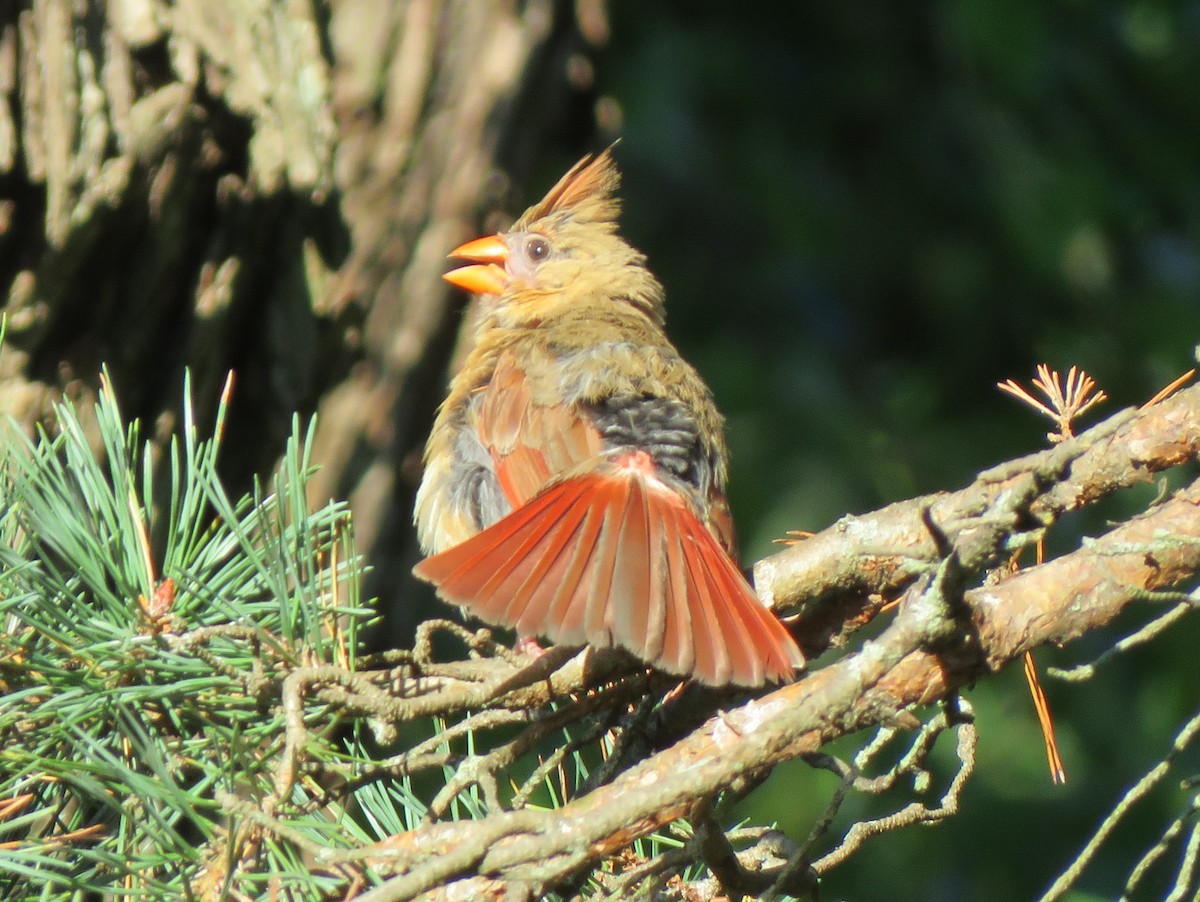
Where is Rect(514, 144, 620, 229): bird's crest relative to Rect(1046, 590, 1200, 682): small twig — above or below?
above

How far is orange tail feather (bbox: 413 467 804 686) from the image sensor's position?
6.77ft

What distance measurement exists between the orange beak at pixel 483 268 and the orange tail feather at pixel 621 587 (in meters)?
1.63

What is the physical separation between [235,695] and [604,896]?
20.9 inches

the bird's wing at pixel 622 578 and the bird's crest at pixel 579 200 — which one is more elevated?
the bird's crest at pixel 579 200

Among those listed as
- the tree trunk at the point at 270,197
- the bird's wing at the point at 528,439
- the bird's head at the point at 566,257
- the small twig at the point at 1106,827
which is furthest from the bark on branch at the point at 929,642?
the bird's head at the point at 566,257

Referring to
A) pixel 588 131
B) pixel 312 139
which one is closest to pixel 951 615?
pixel 312 139

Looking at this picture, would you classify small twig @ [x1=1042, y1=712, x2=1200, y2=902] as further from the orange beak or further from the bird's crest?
the bird's crest

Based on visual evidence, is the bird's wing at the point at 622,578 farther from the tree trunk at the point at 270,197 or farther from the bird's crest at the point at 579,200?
the bird's crest at the point at 579,200

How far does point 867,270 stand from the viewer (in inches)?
243

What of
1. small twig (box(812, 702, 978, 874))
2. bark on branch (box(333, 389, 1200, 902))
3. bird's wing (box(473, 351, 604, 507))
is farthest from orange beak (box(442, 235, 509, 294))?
small twig (box(812, 702, 978, 874))

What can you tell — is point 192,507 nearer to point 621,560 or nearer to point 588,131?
point 621,560

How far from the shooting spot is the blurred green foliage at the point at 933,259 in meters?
5.19

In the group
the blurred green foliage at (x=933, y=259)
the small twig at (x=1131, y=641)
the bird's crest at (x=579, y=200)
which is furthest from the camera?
the blurred green foliage at (x=933, y=259)

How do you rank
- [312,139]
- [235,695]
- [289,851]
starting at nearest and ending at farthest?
[289,851] → [235,695] → [312,139]
